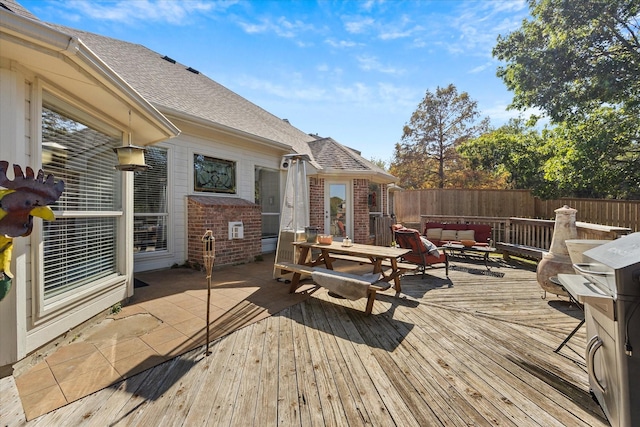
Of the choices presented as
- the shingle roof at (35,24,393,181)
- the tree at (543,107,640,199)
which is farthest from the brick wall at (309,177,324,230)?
the tree at (543,107,640,199)

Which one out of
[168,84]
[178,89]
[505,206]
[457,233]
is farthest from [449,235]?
[168,84]

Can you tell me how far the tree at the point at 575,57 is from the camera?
688 centimetres

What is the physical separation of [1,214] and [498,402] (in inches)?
134

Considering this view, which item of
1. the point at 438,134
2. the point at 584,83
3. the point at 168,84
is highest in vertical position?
the point at 438,134

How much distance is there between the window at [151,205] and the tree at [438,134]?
17634 mm

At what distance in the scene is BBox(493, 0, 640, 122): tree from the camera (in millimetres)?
6879

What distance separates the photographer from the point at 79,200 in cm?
296

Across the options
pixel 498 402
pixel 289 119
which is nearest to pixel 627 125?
pixel 498 402

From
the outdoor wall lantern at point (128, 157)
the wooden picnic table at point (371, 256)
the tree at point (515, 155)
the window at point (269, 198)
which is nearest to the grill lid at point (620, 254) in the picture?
the wooden picnic table at point (371, 256)

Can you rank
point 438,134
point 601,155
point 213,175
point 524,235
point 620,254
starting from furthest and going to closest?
1. point 438,134
2. point 524,235
3. point 601,155
4. point 213,175
5. point 620,254

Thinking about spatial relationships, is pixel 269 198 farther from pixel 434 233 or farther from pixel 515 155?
pixel 515 155

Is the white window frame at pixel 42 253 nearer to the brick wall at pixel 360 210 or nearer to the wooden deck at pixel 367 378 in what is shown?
the wooden deck at pixel 367 378

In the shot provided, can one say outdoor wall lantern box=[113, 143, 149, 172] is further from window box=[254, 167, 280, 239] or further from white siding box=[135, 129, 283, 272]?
window box=[254, 167, 280, 239]

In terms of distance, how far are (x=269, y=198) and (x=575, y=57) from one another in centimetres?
994
